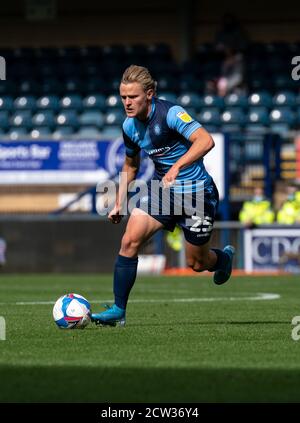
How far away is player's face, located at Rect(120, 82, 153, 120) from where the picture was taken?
8367 mm

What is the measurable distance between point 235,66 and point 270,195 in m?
4.64

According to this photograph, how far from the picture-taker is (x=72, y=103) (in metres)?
27.2

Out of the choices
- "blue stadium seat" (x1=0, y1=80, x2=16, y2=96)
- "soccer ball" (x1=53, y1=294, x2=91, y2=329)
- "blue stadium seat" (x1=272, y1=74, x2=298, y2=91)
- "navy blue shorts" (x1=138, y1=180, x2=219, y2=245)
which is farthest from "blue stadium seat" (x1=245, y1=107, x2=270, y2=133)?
"soccer ball" (x1=53, y1=294, x2=91, y2=329)

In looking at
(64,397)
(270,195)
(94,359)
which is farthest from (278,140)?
(64,397)

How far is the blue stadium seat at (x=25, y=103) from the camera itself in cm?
2742

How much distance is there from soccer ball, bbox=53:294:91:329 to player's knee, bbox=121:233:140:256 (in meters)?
0.52

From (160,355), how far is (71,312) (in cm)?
185

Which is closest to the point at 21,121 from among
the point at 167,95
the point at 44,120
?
the point at 44,120

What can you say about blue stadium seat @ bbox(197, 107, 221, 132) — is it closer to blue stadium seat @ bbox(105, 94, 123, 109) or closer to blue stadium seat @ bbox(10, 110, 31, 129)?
blue stadium seat @ bbox(105, 94, 123, 109)

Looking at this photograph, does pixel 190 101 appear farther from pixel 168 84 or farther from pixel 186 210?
pixel 186 210

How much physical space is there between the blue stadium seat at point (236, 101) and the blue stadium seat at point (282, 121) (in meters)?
0.80

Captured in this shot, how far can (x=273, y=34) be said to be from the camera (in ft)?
97.1

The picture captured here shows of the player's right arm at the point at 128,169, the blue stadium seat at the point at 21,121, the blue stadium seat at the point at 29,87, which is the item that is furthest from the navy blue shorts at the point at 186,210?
the blue stadium seat at the point at 29,87
